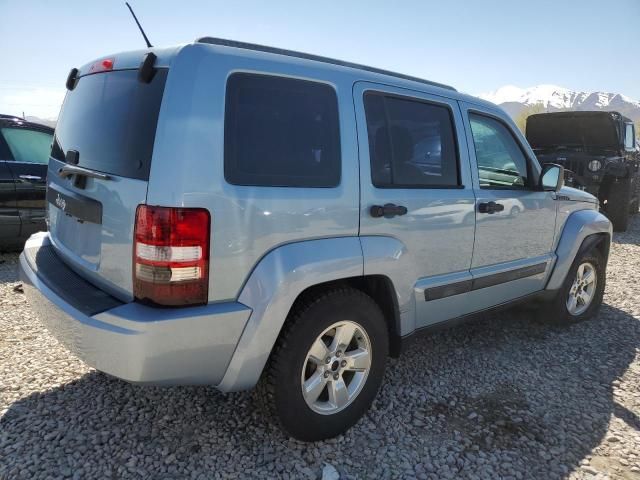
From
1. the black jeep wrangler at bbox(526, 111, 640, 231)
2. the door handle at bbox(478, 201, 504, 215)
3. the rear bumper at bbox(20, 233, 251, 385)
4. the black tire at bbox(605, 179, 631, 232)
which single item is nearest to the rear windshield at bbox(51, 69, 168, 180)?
the rear bumper at bbox(20, 233, 251, 385)

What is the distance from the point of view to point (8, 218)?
489cm

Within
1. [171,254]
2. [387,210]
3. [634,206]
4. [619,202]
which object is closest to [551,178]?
[387,210]

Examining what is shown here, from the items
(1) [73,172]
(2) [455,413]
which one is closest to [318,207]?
(1) [73,172]

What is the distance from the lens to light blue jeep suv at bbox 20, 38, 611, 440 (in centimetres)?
183

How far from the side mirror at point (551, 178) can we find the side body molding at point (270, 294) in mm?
2088

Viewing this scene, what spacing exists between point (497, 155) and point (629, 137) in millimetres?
7717

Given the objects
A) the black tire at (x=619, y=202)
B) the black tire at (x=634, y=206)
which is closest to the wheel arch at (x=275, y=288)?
the black tire at (x=619, y=202)

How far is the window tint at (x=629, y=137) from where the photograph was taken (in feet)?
29.2

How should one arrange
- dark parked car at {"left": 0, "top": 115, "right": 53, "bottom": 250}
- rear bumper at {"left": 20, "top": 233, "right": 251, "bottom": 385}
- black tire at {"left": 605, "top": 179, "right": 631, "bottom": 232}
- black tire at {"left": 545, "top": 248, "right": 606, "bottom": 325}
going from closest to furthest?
rear bumper at {"left": 20, "top": 233, "right": 251, "bottom": 385} → black tire at {"left": 545, "top": 248, "right": 606, "bottom": 325} → dark parked car at {"left": 0, "top": 115, "right": 53, "bottom": 250} → black tire at {"left": 605, "top": 179, "right": 631, "bottom": 232}

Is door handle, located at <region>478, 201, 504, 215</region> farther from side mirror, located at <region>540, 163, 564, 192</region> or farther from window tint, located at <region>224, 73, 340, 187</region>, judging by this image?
window tint, located at <region>224, 73, 340, 187</region>

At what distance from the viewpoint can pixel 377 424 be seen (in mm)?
2582

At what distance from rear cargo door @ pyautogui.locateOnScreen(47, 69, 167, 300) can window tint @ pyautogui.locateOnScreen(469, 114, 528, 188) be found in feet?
6.82

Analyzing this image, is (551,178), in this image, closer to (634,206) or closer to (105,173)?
(105,173)

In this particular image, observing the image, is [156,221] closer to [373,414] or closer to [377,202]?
[377,202]
